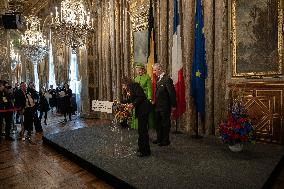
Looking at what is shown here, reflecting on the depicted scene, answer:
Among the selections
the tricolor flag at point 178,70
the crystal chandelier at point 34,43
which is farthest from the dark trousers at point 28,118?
the crystal chandelier at point 34,43

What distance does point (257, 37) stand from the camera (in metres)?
5.82

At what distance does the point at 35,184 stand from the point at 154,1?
20.0 feet

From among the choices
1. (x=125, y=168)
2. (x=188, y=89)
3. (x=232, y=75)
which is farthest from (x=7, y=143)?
(x=232, y=75)

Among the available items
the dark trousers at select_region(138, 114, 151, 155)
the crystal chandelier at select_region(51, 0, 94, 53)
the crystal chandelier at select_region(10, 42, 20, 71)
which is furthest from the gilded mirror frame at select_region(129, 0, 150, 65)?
the crystal chandelier at select_region(10, 42, 20, 71)

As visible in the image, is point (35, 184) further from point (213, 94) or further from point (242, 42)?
point (242, 42)

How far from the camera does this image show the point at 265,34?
5695mm

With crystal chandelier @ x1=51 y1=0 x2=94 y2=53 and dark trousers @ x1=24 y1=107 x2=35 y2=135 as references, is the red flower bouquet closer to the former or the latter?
crystal chandelier @ x1=51 y1=0 x2=94 y2=53

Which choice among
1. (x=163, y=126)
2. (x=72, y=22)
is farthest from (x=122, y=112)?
(x=72, y=22)

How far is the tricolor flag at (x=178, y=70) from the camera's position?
20.6 ft

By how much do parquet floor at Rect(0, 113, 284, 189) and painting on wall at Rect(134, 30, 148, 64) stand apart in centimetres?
419

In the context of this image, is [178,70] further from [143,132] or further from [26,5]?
[26,5]

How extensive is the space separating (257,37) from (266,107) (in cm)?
154

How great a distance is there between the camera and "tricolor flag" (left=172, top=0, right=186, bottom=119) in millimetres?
6285

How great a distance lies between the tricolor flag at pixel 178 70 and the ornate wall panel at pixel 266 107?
1.39m
